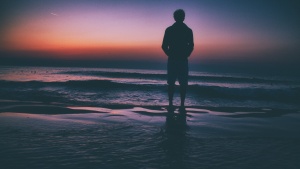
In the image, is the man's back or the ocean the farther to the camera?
the ocean

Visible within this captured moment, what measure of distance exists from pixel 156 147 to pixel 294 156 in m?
1.26

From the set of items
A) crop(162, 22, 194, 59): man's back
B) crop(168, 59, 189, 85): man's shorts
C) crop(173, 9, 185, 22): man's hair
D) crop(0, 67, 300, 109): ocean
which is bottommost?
crop(0, 67, 300, 109): ocean

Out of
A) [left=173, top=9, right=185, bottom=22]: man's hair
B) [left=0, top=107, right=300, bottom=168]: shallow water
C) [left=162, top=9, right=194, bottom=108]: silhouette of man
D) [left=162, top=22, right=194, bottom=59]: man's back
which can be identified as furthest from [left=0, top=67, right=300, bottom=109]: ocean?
[left=0, top=107, right=300, bottom=168]: shallow water

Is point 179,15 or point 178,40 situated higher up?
point 179,15

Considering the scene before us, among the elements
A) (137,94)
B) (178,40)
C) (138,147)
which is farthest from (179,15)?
(137,94)

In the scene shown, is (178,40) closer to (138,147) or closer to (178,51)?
(178,51)

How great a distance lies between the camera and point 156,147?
7.77 ft

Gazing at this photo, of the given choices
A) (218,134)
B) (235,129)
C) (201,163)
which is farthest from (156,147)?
(235,129)

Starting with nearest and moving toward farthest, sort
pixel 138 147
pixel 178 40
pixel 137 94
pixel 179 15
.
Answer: pixel 138 147, pixel 179 15, pixel 178 40, pixel 137 94

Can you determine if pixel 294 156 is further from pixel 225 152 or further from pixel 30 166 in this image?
pixel 30 166

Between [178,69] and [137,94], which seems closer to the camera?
[178,69]

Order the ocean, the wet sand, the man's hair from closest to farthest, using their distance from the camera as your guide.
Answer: the wet sand
the man's hair
the ocean

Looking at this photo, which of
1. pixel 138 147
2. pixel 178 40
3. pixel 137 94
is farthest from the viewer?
→ pixel 137 94

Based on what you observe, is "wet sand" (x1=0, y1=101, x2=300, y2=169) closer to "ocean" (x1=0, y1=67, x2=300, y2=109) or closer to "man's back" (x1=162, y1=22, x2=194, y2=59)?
"man's back" (x1=162, y1=22, x2=194, y2=59)
